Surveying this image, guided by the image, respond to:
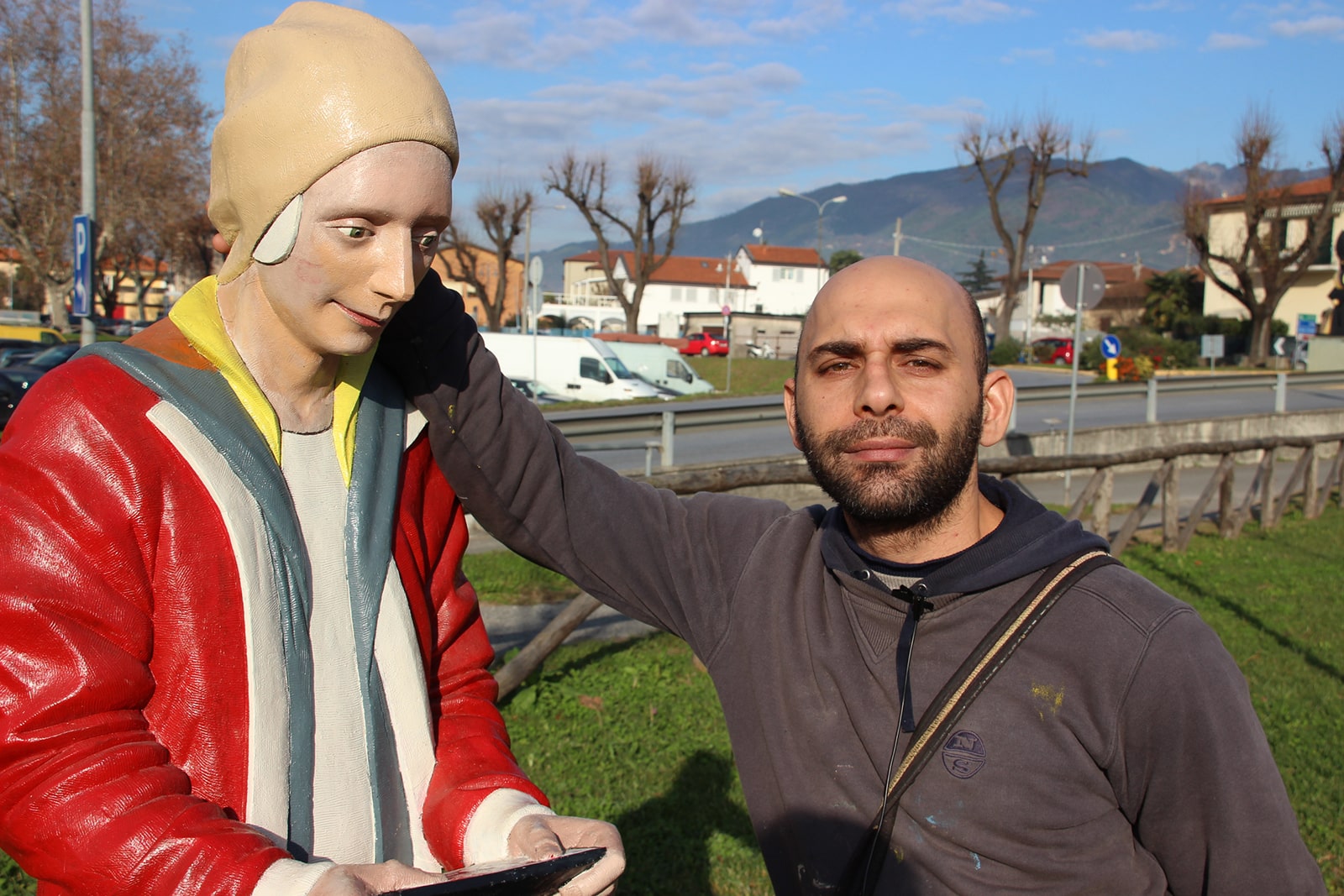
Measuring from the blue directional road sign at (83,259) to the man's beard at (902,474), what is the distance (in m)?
8.16

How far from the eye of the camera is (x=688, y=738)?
5488 millimetres

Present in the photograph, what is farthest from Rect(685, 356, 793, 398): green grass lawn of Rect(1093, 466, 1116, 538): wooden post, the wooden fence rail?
Rect(1093, 466, 1116, 538): wooden post

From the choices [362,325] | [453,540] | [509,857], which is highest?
[362,325]

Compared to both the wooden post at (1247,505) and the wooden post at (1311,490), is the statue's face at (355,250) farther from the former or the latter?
the wooden post at (1311,490)

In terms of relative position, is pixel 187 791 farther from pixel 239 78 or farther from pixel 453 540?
pixel 239 78

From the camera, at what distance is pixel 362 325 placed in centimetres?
165

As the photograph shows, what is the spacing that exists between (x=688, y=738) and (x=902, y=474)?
12.1 ft

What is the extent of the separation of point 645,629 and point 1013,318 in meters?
78.5

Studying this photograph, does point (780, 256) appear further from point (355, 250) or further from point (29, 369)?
point (355, 250)

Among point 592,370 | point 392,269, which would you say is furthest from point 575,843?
point 592,370

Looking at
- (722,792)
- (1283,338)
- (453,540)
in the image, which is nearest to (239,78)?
(453,540)

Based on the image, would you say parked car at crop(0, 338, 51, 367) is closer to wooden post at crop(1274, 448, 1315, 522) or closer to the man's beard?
wooden post at crop(1274, 448, 1315, 522)

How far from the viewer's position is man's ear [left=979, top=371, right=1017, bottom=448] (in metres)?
2.41

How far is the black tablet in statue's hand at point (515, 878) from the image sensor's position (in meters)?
1.26
